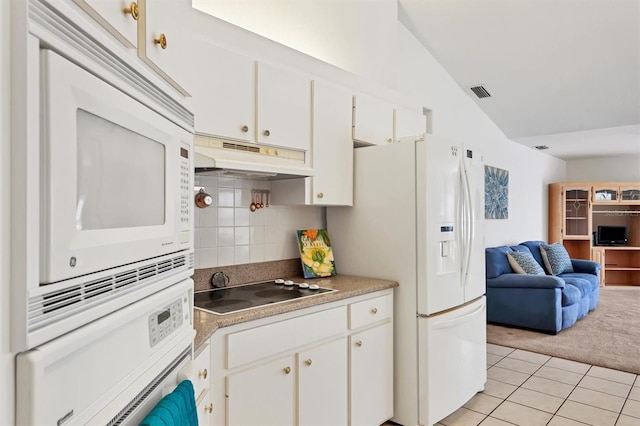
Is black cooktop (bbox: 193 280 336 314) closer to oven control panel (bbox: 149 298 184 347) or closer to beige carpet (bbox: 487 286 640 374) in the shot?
oven control panel (bbox: 149 298 184 347)

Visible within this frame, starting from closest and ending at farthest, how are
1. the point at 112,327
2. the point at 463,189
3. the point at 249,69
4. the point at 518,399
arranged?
the point at 112,327
the point at 249,69
the point at 463,189
the point at 518,399

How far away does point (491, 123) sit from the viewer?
5.90 m

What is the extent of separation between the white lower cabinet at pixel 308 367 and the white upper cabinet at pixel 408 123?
126cm

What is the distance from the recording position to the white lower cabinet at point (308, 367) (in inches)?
68.4

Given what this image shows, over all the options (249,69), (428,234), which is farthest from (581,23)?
(249,69)

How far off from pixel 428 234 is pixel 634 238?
7.80 m

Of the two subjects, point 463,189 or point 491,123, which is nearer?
point 463,189

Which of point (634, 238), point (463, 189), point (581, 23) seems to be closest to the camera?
point (463, 189)

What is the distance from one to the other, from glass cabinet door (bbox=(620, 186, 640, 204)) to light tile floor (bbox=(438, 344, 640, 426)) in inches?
219

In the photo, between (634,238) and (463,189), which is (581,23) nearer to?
(463,189)

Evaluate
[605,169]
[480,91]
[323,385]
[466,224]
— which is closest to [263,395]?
[323,385]

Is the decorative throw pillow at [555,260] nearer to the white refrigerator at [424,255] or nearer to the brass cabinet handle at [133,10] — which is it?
the white refrigerator at [424,255]

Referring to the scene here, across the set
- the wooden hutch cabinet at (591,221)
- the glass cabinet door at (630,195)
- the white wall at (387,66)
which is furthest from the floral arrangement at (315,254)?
the glass cabinet door at (630,195)

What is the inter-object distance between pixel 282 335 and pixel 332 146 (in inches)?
49.3
